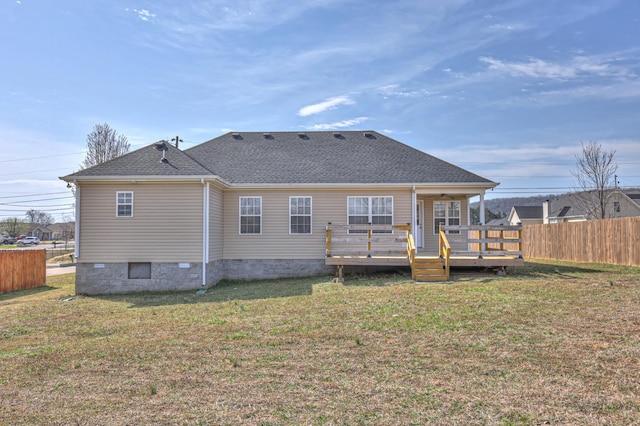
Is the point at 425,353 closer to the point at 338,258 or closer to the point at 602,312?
the point at 602,312

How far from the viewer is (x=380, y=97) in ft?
60.1

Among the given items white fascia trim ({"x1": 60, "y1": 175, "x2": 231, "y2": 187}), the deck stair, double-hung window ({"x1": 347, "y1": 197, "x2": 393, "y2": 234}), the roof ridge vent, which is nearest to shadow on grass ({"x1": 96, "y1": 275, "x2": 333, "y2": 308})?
double-hung window ({"x1": 347, "y1": 197, "x2": 393, "y2": 234})

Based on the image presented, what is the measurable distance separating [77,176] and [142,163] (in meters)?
1.99

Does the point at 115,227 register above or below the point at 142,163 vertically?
below

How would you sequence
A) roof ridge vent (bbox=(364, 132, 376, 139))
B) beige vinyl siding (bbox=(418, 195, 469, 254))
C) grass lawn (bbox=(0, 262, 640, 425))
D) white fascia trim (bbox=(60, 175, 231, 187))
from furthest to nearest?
roof ridge vent (bbox=(364, 132, 376, 139))
beige vinyl siding (bbox=(418, 195, 469, 254))
white fascia trim (bbox=(60, 175, 231, 187))
grass lawn (bbox=(0, 262, 640, 425))

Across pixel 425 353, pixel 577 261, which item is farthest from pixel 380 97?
pixel 425 353

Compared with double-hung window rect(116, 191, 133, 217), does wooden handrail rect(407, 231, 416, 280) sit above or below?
below

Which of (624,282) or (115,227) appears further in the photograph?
(115,227)

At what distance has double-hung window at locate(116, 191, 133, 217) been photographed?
1447cm

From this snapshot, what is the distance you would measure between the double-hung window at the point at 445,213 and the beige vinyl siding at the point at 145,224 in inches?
356

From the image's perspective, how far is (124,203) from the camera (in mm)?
14477

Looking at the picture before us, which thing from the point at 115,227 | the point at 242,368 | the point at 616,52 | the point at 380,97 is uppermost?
the point at 616,52

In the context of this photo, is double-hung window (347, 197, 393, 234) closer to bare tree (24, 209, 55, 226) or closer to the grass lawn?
the grass lawn

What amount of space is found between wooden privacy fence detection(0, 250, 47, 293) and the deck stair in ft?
56.4
